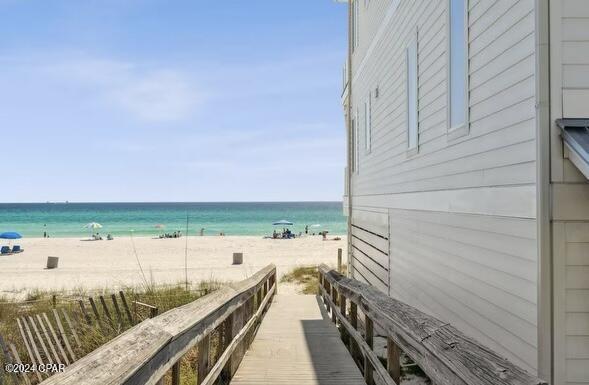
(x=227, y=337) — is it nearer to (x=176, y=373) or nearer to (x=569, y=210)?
(x=176, y=373)

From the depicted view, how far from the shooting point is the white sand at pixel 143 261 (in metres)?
23.5

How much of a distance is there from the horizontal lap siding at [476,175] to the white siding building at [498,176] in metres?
0.02

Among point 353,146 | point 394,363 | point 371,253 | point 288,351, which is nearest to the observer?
point 394,363

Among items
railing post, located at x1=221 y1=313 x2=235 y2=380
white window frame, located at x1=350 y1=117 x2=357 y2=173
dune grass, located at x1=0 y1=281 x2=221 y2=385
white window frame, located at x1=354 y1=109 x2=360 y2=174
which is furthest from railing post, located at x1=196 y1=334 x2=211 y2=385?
white window frame, located at x1=350 y1=117 x2=357 y2=173

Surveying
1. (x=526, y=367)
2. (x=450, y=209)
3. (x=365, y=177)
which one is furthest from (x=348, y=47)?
(x=526, y=367)

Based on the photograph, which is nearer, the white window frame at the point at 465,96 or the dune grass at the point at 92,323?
the white window frame at the point at 465,96

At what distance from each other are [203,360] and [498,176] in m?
2.93

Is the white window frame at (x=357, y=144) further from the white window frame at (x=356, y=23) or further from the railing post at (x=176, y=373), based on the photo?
the railing post at (x=176, y=373)

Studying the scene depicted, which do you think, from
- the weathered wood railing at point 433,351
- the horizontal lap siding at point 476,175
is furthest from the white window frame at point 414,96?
the weathered wood railing at point 433,351

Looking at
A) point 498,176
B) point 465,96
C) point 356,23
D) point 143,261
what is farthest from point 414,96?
point 143,261

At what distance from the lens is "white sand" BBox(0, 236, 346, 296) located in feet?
77.1

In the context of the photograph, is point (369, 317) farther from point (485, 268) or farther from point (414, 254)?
point (414, 254)

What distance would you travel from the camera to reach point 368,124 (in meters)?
12.0

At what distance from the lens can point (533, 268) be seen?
12.7 feet
